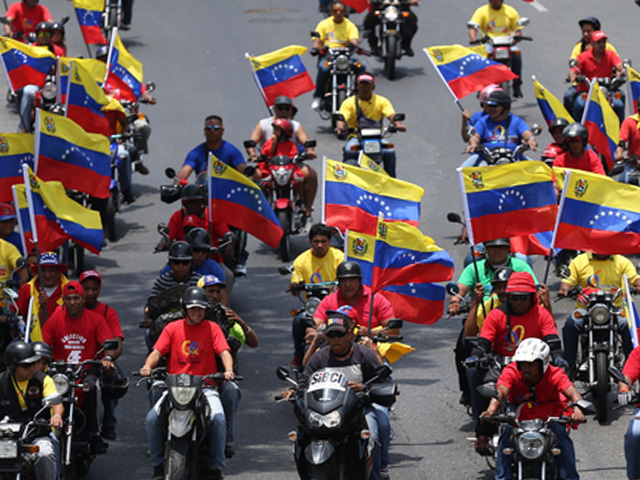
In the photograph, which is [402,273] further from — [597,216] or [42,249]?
[42,249]

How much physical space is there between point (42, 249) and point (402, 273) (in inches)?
144

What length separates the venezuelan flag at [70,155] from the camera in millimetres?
16688

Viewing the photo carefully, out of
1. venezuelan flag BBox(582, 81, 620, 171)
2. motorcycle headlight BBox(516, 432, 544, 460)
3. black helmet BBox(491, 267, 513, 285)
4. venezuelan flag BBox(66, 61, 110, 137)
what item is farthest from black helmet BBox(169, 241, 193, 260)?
venezuelan flag BBox(582, 81, 620, 171)

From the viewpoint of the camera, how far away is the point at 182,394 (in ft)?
40.5

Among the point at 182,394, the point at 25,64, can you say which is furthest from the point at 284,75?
the point at 182,394

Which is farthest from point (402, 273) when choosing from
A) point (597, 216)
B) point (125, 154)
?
point (125, 154)

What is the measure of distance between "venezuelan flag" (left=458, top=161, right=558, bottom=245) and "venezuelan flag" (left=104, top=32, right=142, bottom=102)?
9726mm

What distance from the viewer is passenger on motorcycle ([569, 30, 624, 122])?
24.9 m

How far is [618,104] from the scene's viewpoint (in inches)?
981

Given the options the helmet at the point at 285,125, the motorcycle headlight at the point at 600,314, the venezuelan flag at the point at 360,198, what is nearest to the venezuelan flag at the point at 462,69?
the helmet at the point at 285,125

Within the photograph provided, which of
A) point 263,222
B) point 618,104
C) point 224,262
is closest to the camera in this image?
point 263,222

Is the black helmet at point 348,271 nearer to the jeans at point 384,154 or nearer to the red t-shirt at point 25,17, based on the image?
Result: the jeans at point 384,154

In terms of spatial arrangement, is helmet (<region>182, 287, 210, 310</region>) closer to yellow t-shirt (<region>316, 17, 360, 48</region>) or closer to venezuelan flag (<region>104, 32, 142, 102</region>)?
venezuelan flag (<region>104, 32, 142, 102</region>)

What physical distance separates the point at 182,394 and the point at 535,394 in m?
2.86
